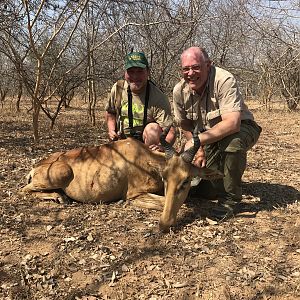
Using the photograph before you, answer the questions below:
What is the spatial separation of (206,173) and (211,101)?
92cm

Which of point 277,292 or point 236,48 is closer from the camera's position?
point 277,292

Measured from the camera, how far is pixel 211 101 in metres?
5.22

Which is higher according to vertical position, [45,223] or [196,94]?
[196,94]

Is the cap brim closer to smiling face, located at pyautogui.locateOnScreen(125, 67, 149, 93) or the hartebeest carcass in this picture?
smiling face, located at pyautogui.locateOnScreen(125, 67, 149, 93)

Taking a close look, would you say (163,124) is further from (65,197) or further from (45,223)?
(45,223)

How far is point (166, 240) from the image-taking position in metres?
4.52

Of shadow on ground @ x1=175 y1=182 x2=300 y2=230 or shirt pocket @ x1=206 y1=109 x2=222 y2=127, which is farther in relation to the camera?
shadow on ground @ x1=175 y1=182 x2=300 y2=230

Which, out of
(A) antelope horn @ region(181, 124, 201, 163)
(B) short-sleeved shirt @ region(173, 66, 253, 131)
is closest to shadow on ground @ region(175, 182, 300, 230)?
(A) antelope horn @ region(181, 124, 201, 163)

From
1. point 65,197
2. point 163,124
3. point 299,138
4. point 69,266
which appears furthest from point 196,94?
point 299,138

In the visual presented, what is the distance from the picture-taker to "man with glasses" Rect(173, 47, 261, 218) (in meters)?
4.99

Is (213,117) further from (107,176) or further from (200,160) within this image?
(107,176)

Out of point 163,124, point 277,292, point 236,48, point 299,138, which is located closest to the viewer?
point 277,292

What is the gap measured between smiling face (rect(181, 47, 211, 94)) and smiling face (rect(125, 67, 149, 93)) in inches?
46.4

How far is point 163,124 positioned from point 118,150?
85 cm
